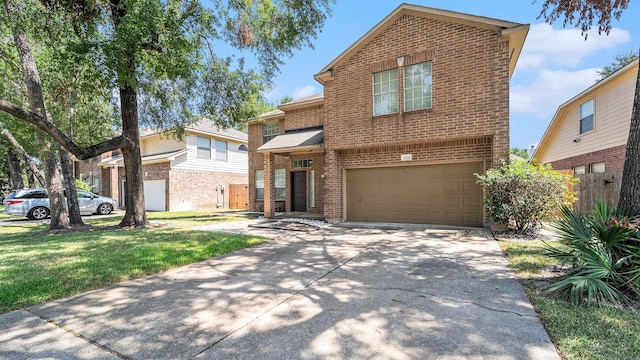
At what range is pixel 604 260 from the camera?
3.58 meters

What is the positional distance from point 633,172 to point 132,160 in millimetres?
13097

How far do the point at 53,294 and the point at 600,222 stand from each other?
754cm

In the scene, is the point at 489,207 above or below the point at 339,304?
above

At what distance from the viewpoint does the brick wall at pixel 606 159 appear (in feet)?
35.6

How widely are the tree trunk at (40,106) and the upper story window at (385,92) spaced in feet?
34.8

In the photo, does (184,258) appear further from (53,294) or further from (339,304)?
(339,304)

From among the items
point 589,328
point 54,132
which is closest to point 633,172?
point 589,328

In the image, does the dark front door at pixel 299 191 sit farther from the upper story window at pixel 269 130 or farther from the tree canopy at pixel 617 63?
the tree canopy at pixel 617 63

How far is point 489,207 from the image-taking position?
819cm

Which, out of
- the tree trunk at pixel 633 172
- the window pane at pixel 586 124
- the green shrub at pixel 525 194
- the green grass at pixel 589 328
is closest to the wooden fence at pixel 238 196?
the green shrub at pixel 525 194

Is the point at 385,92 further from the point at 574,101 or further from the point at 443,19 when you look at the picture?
the point at 574,101

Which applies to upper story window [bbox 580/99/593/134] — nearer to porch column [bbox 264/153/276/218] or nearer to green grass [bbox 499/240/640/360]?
green grass [bbox 499/240/640/360]

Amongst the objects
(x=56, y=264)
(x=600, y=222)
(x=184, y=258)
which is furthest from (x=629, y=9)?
(x=56, y=264)

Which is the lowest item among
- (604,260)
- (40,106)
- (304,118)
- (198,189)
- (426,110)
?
(604,260)
